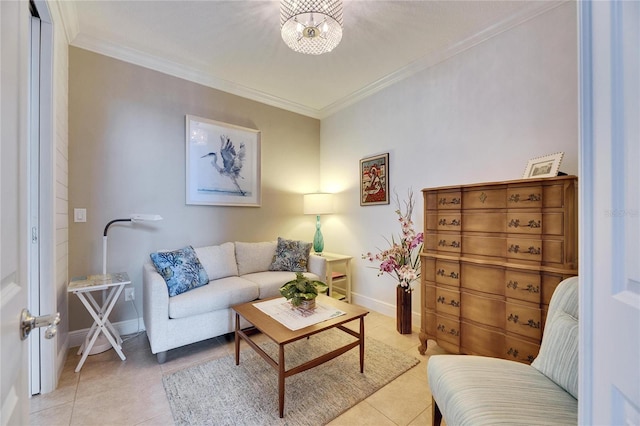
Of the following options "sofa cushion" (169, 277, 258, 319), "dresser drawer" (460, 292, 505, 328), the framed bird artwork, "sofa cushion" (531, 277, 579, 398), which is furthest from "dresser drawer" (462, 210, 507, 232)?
the framed bird artwork

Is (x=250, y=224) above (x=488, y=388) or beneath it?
above

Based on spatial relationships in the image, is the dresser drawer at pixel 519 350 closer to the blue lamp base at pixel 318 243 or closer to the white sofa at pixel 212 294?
the white sofa at pixel 212 294

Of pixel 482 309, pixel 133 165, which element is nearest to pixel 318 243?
pixel 482 309

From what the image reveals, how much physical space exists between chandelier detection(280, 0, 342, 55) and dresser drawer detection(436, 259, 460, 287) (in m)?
1.87

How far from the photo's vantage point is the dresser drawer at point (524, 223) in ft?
5.40

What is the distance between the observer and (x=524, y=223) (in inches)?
66.8

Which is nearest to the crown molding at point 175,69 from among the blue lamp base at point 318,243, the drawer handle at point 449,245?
the blue lamp base at point 318,243

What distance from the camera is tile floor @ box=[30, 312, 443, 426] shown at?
152cm

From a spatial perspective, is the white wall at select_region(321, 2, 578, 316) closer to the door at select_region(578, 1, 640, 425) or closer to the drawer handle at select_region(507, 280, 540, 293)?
the drawer handle at select_region(507, 280, 540, 293)

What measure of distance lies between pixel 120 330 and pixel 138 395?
1137 mm

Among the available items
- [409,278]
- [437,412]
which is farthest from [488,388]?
[409,278]

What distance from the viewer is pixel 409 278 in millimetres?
2443

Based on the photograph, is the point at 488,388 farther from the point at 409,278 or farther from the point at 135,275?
the point at 135,275

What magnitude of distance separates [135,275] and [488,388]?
9.72 ft
